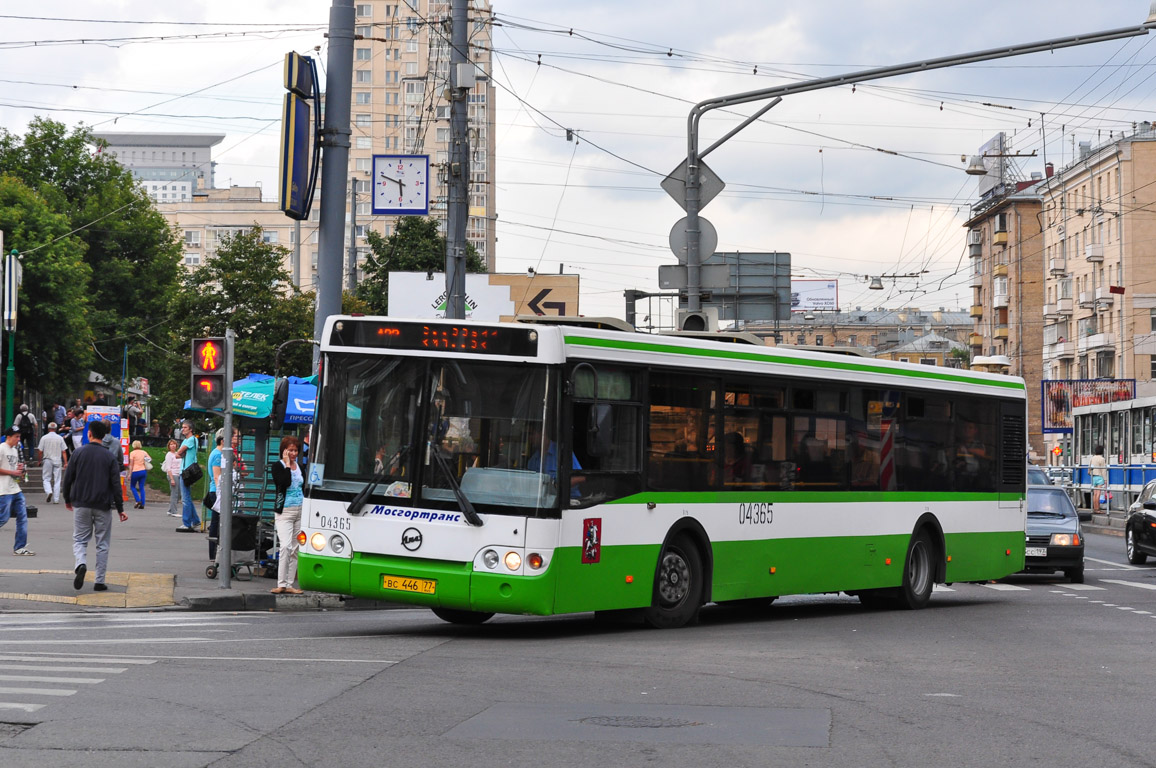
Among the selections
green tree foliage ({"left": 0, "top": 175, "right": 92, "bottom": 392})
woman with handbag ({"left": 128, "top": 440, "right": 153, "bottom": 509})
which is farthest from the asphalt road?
green tree foliage ({"left": 0, "top": 175, "right": 92, "bottom": 392})

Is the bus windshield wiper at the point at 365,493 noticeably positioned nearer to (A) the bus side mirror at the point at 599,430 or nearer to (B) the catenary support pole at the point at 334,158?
(A) the bus side mirror at the point at 599,430

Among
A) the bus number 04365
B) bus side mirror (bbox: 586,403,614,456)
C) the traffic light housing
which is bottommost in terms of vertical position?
the bus number 04365

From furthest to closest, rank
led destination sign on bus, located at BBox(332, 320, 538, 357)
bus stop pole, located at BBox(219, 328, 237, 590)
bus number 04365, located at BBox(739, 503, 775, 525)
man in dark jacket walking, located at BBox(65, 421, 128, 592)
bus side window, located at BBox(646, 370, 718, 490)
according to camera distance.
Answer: bus stop pole, located at BBox(219, 328, 237, 590) → man in dark jacket walking, located at BBox(65, 421, 128, 592) → bus number 04365, located at BBox(739, 503, 775, 525) → bus side window, located at BBox(646, 370, 718, 490) → led destination sign on bus, located at BBox(332, 320, 538, 357)

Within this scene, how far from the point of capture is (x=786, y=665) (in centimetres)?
1250

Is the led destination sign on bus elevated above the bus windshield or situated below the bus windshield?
above

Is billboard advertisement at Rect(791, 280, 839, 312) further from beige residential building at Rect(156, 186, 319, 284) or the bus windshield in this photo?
the bus windshield

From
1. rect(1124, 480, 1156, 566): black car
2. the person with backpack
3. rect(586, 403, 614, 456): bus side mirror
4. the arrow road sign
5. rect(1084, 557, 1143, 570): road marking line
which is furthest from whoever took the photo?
the arrow road sign

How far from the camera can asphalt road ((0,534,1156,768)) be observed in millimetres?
8156

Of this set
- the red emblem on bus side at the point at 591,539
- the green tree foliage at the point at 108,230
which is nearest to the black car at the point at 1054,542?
the red emblem on bus side at the point at 591,539

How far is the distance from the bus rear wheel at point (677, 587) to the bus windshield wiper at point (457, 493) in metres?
2.18

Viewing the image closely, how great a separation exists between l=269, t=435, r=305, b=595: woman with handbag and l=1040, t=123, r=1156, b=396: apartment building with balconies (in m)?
70.7

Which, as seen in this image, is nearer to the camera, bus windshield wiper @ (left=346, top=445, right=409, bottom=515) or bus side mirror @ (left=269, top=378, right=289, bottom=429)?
bus windshield wiper @ (left=346, top=445, right=409, bottom=515)

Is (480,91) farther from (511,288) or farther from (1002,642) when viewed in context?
(1002,642)

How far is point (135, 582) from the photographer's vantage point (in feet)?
64.6
